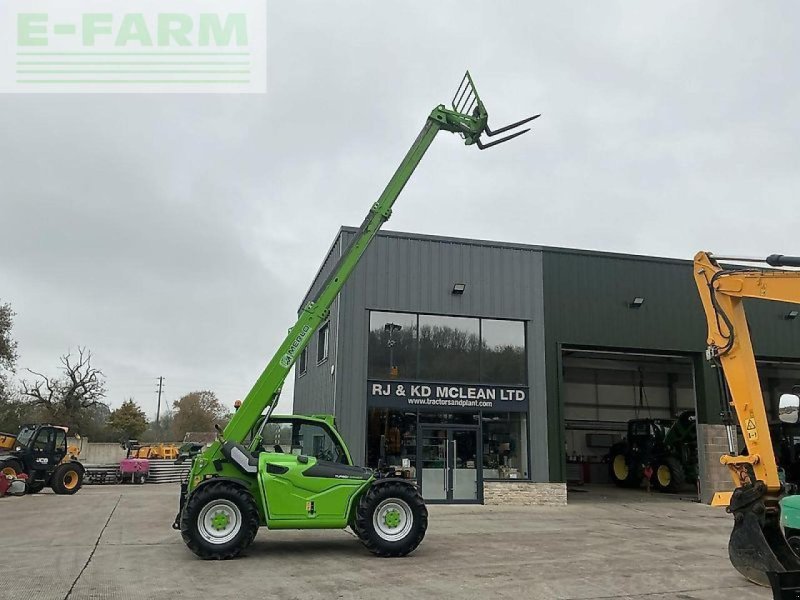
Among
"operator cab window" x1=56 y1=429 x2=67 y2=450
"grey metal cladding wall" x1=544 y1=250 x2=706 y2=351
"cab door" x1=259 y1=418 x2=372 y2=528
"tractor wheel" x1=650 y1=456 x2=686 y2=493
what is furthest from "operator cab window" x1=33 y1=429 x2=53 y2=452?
"tractor wheel" x1=650 y1=456 x2=686 y2=493

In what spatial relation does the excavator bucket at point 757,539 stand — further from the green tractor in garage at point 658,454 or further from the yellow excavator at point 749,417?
the green tractor in garage at point 658,454

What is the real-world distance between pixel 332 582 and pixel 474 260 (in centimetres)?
1180

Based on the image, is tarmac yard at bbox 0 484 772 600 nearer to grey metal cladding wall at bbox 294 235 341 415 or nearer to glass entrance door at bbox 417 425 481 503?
glass entrance door at bbox 417 425 481 503

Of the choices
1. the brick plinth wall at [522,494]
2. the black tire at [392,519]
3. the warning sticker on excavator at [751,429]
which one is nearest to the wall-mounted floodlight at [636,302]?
the brick plinth wall at [522,494]

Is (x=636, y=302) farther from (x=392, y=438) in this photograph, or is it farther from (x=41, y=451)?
(x=41, y=451)

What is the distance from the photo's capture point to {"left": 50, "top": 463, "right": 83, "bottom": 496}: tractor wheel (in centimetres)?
1973

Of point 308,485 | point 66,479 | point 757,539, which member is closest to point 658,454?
point 757,539

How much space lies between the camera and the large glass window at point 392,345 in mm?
17125

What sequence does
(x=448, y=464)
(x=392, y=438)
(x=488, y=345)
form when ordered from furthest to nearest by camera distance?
(x=488, y=345)
(x=448, y=464)
(x=392, y=438)

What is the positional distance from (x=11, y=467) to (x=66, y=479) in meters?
1.67

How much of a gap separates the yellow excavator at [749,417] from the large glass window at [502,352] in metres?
9.35

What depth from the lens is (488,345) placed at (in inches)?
710

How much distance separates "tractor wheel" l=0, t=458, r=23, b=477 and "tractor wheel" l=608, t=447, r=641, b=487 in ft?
69.6

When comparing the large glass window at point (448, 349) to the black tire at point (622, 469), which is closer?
the large glass window at point (448, 349)
